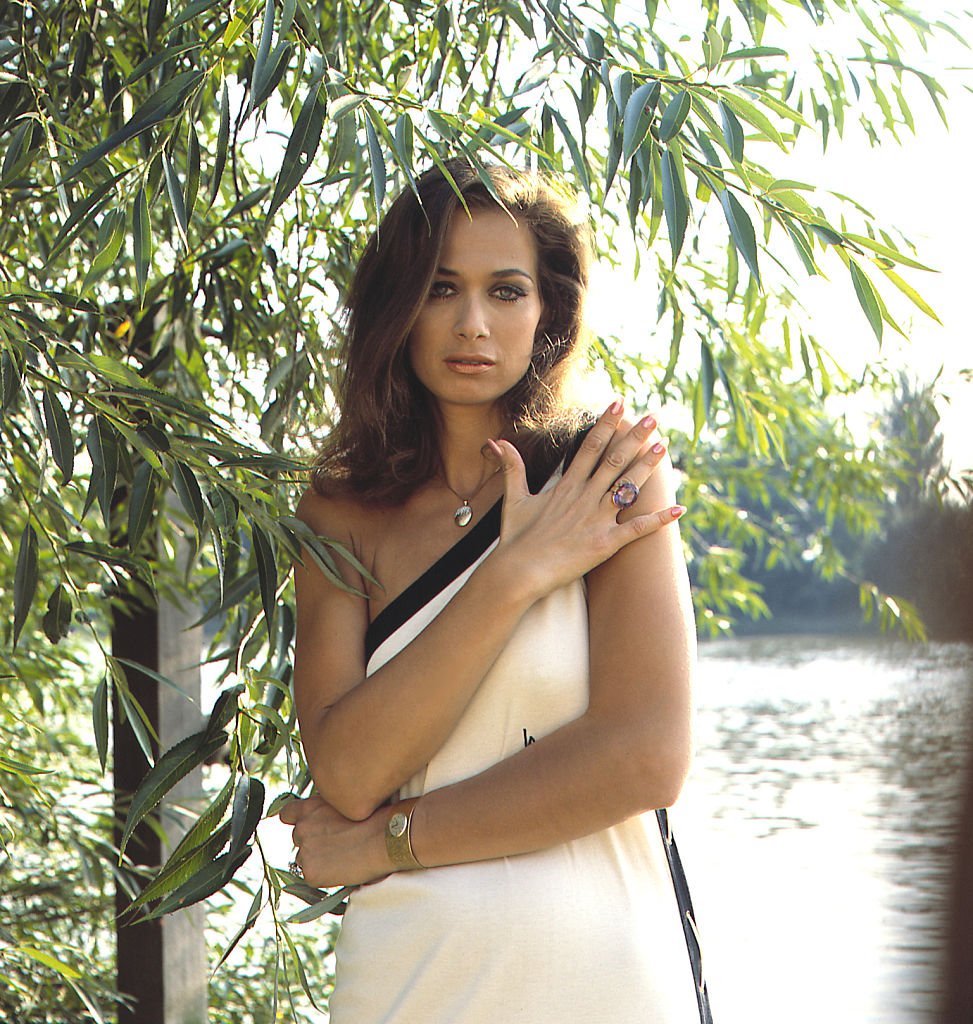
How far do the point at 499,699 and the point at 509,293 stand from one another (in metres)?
0.43

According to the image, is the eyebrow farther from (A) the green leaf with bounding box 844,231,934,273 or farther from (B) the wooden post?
(B) the wooden post

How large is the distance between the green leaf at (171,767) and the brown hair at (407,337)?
304mm

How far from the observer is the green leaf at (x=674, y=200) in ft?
3.93

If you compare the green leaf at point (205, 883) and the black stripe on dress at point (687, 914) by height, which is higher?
the green leaf at point (205, 883)

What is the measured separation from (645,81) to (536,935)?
2.68ft

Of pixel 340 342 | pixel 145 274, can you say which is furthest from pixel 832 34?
pixel 145 274

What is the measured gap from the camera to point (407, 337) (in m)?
1.40

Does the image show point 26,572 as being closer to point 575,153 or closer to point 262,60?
point 262,60

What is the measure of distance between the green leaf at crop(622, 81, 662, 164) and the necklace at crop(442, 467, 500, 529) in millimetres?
392

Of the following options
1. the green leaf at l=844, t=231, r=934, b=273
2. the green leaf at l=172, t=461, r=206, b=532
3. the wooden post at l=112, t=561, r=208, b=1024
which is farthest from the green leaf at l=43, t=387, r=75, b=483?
the wooden post at l=112, t=561, r=208, b=1024

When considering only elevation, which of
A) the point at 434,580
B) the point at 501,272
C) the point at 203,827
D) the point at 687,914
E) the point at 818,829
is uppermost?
the point at 501,272

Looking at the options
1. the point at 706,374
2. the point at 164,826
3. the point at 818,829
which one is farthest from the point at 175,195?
the point at 818,829

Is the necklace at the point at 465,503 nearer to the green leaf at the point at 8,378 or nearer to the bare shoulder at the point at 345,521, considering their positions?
the bare shoulder at the point at 345,521

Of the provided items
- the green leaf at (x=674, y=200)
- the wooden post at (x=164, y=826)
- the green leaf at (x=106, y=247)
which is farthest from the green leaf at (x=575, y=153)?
the wooden post at (x=164, y=826)
